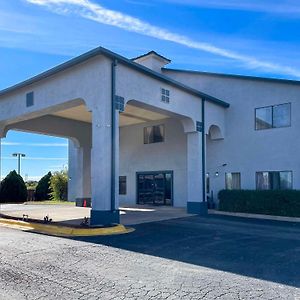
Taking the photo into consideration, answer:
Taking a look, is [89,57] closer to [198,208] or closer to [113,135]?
[113,135]

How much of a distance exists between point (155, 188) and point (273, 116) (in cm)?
872

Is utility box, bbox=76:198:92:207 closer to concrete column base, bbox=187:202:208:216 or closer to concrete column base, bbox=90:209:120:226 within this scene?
concrete column base, bbox=187:202:208:216

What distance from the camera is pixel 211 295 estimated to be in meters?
5.55

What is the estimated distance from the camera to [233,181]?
20203mm

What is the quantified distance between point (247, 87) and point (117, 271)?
15.4 m

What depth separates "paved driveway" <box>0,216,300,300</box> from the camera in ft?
18.7

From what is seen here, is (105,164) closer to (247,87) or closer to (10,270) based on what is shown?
(10,270)

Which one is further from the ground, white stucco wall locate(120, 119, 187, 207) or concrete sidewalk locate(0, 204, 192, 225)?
white stucco wall locate(120, 119, 187, 207)

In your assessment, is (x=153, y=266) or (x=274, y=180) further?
(x=274, y=180)

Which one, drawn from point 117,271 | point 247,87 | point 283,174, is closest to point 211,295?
point 117,271

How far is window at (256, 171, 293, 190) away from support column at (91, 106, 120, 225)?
9104mm

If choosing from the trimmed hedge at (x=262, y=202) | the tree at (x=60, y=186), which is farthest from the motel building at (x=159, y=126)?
the tree at (x=60, y=186)

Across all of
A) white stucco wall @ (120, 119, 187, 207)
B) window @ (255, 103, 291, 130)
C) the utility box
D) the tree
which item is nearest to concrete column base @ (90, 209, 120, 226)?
white stucco wall @ (120, 119, 187, 207)

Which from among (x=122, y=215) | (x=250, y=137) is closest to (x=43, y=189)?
(x=122, y=215)
